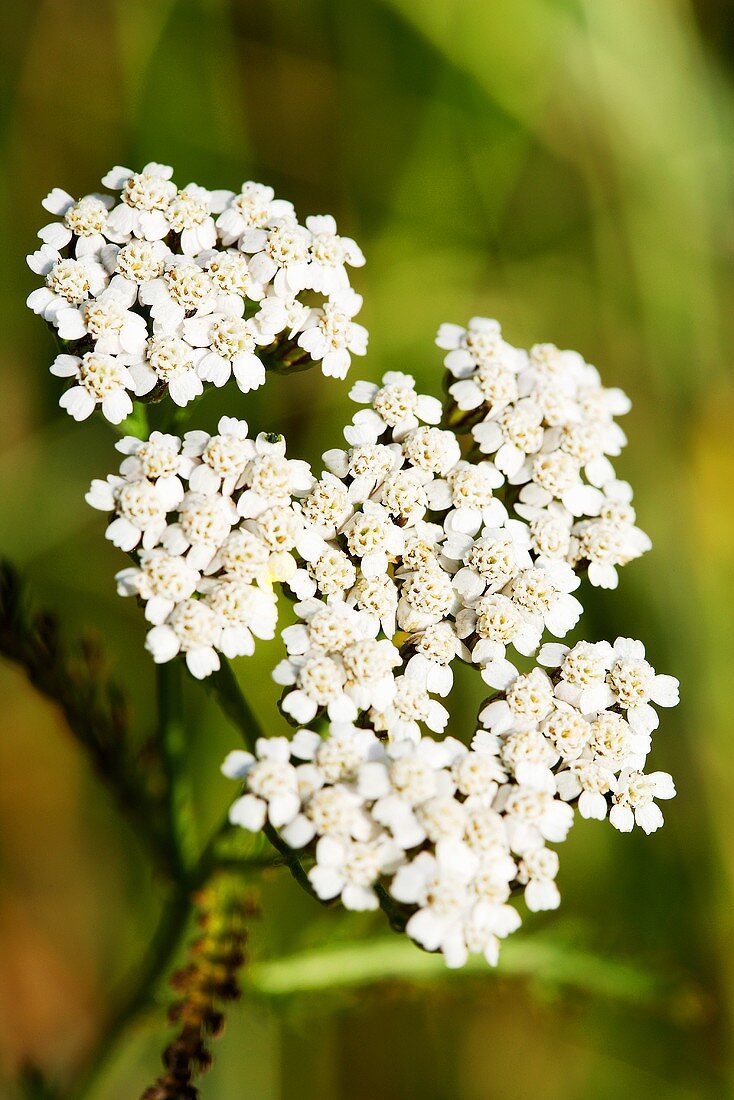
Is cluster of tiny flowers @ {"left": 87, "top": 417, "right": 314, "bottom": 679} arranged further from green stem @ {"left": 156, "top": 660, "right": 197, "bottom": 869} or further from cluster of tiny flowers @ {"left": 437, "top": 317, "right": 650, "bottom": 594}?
cluster of tiny flowers @ {"left": 437, "top": 317, "right": 650, "bottom": 594}

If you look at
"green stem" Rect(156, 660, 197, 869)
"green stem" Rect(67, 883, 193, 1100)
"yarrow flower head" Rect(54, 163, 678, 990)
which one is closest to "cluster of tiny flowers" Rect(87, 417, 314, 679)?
"yarrow flower head" Rect(54, 163, 678, 990)

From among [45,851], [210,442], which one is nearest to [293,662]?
[210,442]

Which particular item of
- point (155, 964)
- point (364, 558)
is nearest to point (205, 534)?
point (364, 558)

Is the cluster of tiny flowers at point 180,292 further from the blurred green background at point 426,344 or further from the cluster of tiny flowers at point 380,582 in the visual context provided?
the blurred green background at point 426,344

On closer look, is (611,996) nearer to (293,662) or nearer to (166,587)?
(293,662)

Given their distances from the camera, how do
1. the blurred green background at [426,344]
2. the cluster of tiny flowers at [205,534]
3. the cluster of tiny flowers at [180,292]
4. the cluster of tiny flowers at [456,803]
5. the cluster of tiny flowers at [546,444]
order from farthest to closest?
the blurred green background at [426,344]
the cluster of tiny flowers at [546,444]
the cluster of tiny flowers at [180,292]
the cluster of tiny flowers at [205,534]
the cluster of tiny flowers at [456,803]

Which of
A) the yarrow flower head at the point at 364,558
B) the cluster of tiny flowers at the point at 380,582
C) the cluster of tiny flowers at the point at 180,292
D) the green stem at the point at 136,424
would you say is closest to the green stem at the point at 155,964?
the yarrow flower head at the point at 364,558
